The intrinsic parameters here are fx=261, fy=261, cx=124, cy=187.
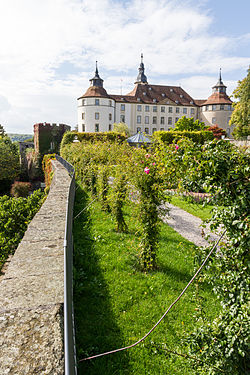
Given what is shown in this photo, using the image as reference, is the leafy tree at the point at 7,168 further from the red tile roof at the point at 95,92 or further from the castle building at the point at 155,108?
the red tile roof at the point at 95,92

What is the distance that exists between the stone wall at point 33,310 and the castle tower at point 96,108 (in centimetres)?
4838

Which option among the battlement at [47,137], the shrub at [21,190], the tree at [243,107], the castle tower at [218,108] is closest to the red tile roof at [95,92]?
the battlement at [47,137]

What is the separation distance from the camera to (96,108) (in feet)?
161

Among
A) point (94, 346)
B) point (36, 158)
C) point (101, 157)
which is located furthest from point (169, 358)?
point (36, 158)

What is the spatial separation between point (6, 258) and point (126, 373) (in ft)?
12.2

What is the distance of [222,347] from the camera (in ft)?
7.32

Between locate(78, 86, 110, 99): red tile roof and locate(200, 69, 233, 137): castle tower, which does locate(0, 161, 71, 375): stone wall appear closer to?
locate(78, 86, 110, 99): red tile roof

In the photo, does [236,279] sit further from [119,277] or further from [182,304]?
[119,277]

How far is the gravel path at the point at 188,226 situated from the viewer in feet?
21.6

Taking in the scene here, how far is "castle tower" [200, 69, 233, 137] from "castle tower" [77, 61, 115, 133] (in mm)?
19831

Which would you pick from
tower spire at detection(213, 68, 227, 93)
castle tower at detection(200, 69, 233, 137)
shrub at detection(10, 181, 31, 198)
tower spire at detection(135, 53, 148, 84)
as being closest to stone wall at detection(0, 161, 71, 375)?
shrub at detection(10, 181, 31, 198)

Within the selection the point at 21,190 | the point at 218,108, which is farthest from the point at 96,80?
the point at 21,190

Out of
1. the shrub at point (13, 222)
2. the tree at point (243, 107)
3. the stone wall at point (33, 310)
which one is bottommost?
the shrub at point (13, 222)

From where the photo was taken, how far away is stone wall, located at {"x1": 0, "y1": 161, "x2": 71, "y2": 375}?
1592 mm
